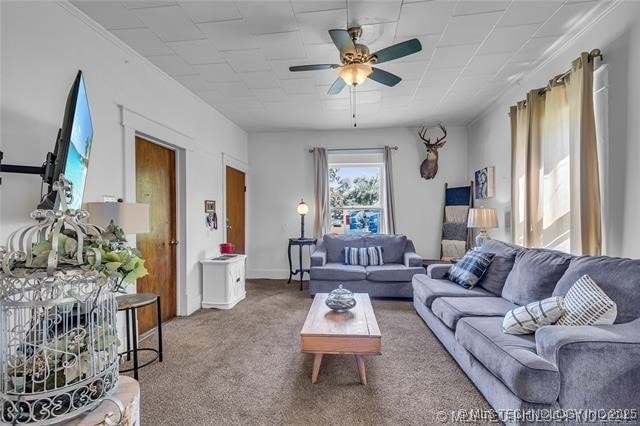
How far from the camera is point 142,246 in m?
3.23

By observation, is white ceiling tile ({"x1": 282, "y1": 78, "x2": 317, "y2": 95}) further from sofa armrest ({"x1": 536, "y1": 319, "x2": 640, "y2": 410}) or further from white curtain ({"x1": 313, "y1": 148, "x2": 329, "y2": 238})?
sofa armrest ({"x1": 536, "y1": 319, "x2": 640, "y2": 410})

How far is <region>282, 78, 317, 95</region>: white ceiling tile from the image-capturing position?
358 cm

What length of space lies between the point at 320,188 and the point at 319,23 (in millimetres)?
3391

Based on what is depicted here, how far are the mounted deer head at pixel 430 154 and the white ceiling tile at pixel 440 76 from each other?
1739 mm

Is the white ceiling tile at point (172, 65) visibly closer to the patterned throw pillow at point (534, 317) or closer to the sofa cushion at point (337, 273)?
the sofa cushion at point (337, 273)

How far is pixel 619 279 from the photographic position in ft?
6.14

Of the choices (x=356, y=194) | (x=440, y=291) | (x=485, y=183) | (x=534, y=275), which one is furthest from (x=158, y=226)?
(x=485, y=183)

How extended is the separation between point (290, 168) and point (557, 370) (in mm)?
4977

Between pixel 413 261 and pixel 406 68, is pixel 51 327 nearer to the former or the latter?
pixel 406 68

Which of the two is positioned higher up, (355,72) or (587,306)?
(355,72)

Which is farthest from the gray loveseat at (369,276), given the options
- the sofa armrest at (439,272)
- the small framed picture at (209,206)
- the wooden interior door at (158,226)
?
the wooden interior door at (158,226)

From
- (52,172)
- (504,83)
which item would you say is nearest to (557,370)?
(52,172)

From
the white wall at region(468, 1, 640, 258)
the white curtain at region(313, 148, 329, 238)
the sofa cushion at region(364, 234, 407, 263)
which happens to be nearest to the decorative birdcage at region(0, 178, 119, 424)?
the white wall at region(468, 1, 640, 258)

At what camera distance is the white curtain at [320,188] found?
5.71 meters
